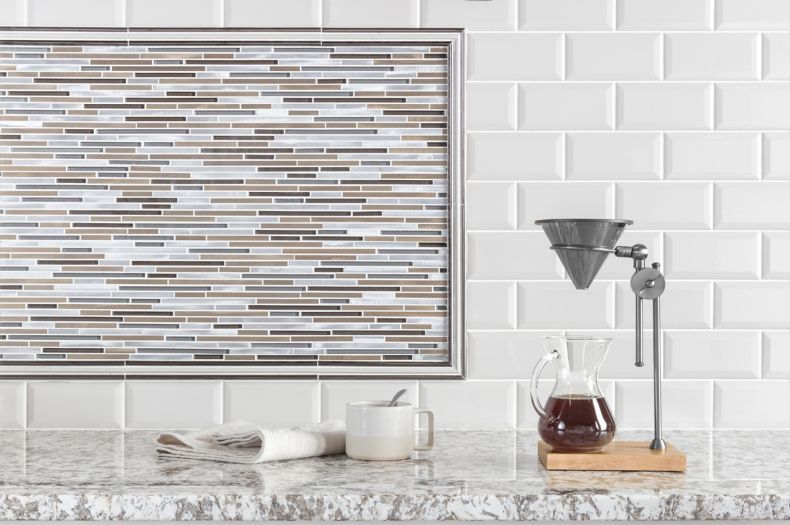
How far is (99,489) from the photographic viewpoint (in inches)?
46.8

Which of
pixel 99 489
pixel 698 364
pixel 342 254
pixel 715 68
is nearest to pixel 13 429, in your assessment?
pixel 99 489

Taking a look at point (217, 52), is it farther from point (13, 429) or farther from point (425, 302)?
point (13, 429)

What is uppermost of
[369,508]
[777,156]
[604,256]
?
[777,156]

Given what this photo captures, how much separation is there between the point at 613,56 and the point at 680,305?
0.53 meters

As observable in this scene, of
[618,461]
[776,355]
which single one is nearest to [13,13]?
[618,461]

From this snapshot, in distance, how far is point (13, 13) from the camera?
1.72 m

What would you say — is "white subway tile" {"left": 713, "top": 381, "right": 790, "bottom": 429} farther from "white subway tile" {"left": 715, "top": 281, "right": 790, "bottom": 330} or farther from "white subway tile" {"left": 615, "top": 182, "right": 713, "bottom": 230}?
"white subway tile" {"left": 615, "top": 182, "right": 713, "bottom": 230}

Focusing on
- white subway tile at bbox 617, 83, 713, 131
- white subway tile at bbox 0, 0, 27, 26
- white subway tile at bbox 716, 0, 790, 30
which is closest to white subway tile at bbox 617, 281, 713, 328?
white subway tile at bbox 617, 83, 713, 131

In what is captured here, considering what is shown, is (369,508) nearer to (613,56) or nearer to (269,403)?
(269,403)

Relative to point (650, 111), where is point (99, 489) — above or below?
below

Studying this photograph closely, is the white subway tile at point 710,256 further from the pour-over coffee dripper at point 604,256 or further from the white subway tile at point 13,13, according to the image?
the white subway tile at point 13,13

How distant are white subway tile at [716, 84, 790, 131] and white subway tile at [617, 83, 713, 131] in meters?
0.03

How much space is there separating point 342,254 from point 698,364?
2.50ft

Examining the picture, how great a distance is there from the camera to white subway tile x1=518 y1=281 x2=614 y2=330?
171 centimetres
